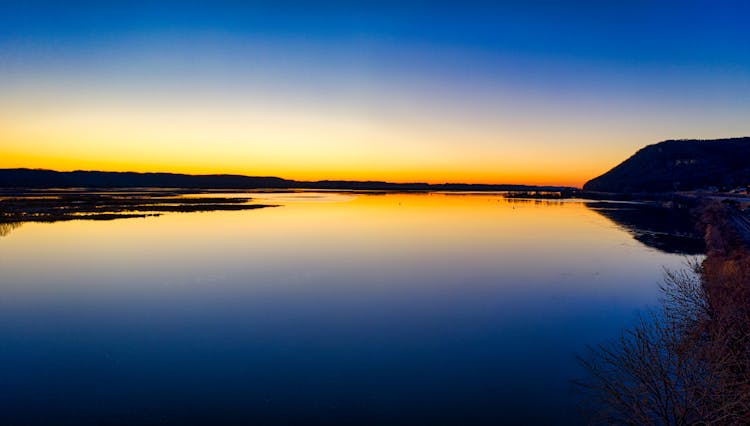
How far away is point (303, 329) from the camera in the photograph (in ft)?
56.7

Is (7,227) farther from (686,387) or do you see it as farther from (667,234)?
(667,234)

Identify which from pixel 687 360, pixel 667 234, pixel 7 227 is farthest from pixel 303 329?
pixel 667 234

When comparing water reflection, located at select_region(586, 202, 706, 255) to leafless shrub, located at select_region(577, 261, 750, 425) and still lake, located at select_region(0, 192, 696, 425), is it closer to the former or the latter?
still lake, located at select_region(0, 192, 696, 425)

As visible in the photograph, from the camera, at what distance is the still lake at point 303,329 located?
11547 millimetres

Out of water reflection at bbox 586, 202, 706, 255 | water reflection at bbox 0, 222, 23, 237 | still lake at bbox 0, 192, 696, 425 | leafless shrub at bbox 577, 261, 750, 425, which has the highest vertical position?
leafless shrub at bbox 577, 261, 750, 425

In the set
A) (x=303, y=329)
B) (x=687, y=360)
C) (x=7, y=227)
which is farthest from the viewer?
(x=7, y=227)

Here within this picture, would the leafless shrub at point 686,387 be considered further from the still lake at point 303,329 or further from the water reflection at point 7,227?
the water reflection at point 7,227

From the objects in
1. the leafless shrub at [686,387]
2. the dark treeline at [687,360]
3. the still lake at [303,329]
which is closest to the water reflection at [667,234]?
the still lake at [303,329]

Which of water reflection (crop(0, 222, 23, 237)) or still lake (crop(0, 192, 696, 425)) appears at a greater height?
water reflection (crop(0, 222, 23, 237))

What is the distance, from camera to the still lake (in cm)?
1155

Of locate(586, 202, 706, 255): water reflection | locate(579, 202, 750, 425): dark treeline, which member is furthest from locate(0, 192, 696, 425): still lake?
locate(586, 202, 706, 255): water reflection

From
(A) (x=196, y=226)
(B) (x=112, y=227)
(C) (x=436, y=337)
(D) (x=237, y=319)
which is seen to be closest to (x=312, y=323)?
(D) (x=237, y=319)

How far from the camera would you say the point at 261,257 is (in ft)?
107

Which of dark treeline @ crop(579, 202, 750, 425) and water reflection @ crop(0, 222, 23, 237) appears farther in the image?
water reflection @ crop(0, 222, 23, 237)
